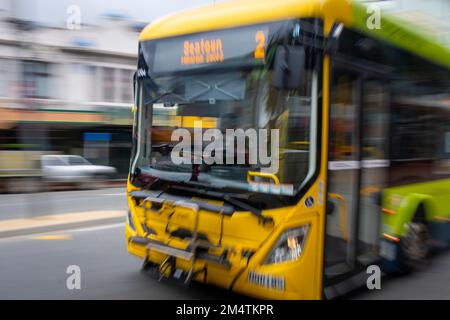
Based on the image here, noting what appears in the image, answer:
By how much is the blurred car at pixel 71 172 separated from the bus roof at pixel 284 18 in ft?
50.7

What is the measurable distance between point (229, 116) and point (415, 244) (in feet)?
9.67

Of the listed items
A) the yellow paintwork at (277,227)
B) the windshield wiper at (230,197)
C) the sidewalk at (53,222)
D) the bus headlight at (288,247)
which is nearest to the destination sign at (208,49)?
the yellow paintwork at (277,227)

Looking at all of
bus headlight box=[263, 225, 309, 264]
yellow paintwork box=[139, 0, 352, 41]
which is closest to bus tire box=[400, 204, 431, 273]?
bus headlight box=[263, 225, 309, 264]

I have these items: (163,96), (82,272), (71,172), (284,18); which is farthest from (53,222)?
(71,172)

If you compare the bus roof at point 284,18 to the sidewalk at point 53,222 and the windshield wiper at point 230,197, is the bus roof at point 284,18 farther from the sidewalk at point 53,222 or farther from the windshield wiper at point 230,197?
the sidewalk at point 53,222

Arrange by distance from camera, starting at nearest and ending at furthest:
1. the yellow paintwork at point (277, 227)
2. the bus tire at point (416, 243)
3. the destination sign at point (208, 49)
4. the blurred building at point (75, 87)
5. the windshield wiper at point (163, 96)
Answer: the yellow paintwork at point (277, 227) < the destination sign at point (208, 49) < the windshield wiper at point (163, 96) < the bus tire at point (416, 243) < the blurred building at point (75, 87)

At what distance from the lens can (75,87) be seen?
84.7 ft

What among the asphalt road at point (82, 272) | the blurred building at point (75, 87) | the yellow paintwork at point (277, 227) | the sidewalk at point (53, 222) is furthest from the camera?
the blurred building at point (75, 87)

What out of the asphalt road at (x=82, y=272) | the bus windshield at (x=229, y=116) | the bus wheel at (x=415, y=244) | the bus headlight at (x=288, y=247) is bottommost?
the asphalt road at (x=82, y=272)

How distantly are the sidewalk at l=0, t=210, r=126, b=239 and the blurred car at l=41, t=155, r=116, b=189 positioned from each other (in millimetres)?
10219

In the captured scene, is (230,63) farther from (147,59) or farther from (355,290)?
(355,290)

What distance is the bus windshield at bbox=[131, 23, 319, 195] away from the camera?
4.20m

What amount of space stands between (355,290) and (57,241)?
4.79 m

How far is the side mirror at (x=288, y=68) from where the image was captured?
3.95 meters
